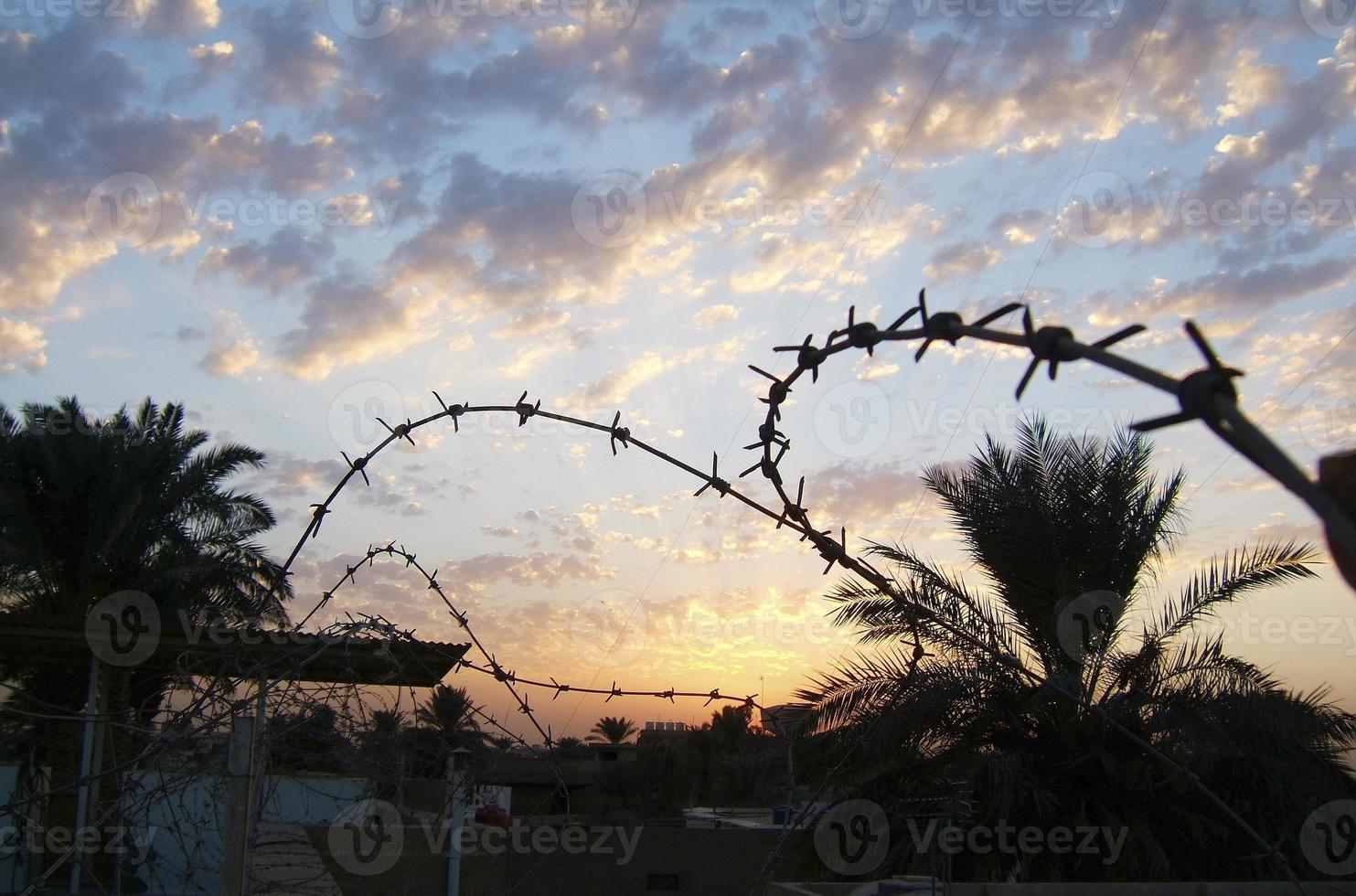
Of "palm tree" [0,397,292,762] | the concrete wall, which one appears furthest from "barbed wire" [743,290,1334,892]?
"palm tree" [0,397,292,762]

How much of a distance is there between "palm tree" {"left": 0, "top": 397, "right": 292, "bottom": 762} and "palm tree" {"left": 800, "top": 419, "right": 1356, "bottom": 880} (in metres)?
10.5

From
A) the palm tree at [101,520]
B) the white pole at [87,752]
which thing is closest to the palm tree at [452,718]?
the white pole at [87,752]

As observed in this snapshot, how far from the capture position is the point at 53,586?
1653 centimetres

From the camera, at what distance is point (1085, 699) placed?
8.51 meters

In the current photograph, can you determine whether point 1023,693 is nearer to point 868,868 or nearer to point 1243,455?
point 868,868

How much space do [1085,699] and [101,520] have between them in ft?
46.1

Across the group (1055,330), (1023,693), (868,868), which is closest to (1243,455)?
(1055,330)

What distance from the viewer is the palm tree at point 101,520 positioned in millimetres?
16172

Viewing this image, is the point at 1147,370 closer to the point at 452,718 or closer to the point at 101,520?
the point at 452,718

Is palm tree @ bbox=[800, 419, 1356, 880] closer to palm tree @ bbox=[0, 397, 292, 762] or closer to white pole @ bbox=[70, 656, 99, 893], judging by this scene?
white pole @ bbox=[70, 656, 99, 893]

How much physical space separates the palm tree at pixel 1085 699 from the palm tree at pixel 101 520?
34.5 ft

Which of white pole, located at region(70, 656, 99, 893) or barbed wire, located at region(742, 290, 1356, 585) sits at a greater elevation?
barbed wire, located at region(742, 290, 1356, 585)

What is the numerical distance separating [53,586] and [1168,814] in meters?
15.6

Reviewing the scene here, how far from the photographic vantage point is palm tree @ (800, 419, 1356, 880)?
28.7ft
